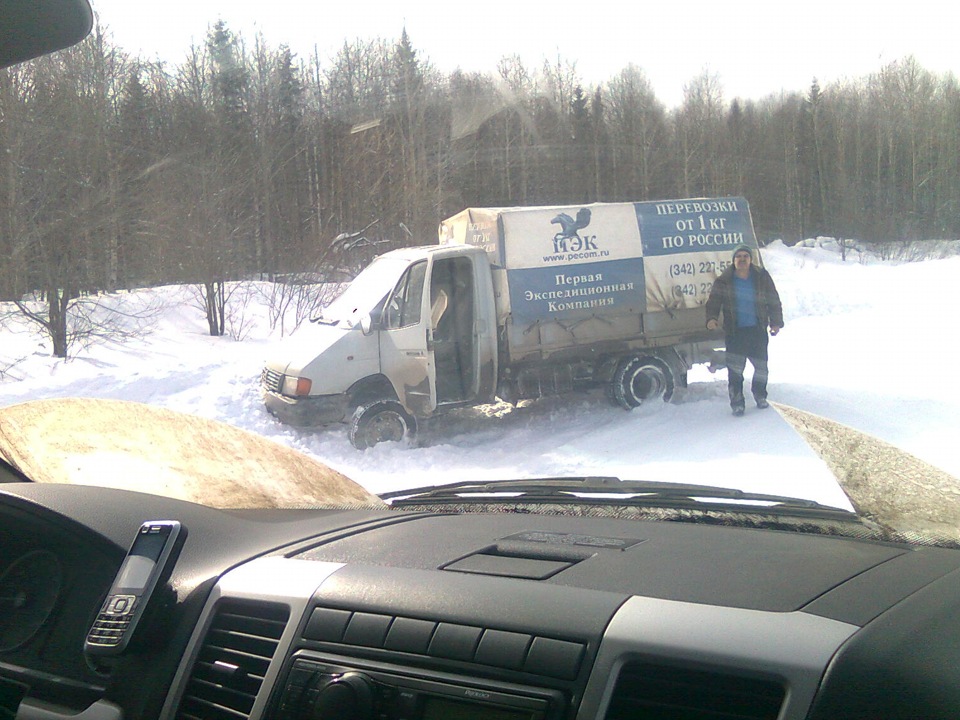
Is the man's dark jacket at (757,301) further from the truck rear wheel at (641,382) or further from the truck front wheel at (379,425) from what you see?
the truck front wheel at (379,425)

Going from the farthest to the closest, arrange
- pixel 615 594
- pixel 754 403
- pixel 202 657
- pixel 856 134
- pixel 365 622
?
pixel 754 403 → pixel 856 134 → pixel 202 657 → pixel 365 622 → pixel 615 594

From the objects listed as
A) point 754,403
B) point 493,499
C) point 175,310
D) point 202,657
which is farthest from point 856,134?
point 175,310

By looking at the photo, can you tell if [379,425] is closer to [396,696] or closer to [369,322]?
[369,322]

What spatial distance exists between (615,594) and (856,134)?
2848 mm

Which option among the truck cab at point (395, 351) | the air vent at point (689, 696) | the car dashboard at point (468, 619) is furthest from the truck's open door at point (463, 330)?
the air vent at point (689, 696)

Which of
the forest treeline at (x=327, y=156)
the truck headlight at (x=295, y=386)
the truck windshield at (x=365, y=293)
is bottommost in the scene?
the truck headlight at (x=295, y=386)

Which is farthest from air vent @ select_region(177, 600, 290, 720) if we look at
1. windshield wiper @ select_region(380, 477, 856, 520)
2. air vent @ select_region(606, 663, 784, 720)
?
windshield wiper @ select_region(380, 477, 856, 520)

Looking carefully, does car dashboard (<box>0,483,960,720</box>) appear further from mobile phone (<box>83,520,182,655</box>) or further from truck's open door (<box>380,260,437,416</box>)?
truck's open door (<box>380,260,437,416</box>)

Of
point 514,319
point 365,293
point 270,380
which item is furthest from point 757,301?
point 270,380

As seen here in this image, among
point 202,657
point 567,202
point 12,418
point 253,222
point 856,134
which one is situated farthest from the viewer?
point 567,202

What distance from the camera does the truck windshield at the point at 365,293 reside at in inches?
223

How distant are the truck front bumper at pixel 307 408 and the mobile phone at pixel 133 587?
299cm

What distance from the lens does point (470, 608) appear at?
1.88 metres

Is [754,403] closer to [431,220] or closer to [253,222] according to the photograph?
[431,220]
